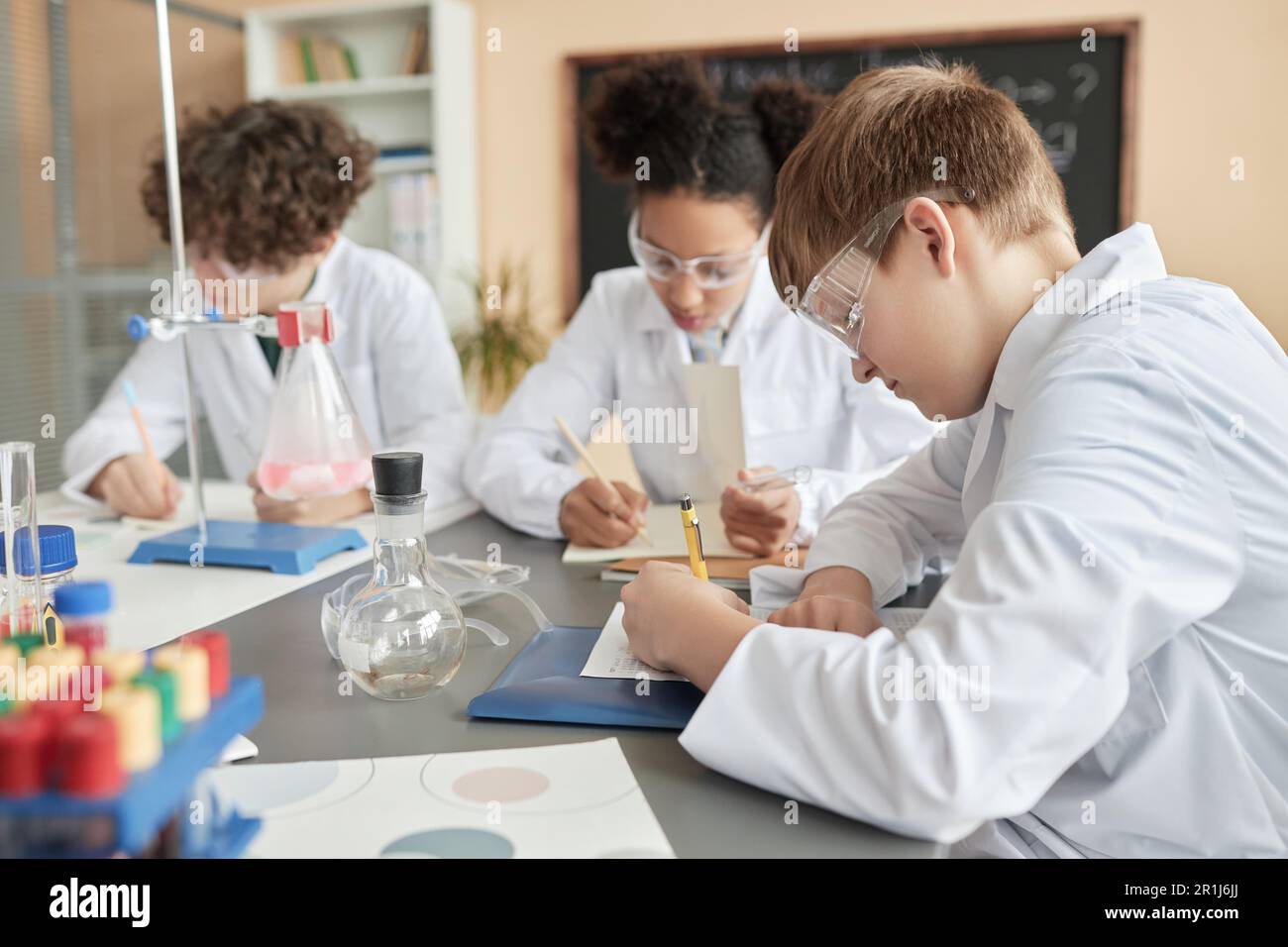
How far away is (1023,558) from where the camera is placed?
2.16 feet

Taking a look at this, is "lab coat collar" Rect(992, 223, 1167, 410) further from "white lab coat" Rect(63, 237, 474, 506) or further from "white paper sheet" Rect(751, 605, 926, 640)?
"white lab coat" Rect(63, 237, 474, 506)

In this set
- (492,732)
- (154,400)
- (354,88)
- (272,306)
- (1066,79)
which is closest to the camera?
(492,732)

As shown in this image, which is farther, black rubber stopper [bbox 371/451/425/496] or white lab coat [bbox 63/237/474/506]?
white lab coat [bbox 63/237/474/506]

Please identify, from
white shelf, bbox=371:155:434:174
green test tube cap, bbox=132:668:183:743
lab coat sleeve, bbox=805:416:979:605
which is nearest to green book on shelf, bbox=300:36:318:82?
white shelf, bbox=371:155:434:174

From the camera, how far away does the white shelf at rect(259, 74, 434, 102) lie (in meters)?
3.75

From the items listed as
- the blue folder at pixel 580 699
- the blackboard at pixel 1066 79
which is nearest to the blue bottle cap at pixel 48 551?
the blue folder at pixel 580 699

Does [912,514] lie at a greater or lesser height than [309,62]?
lesser

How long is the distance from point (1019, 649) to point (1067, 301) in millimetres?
367

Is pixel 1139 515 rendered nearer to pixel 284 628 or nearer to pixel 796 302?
pixel 796 302

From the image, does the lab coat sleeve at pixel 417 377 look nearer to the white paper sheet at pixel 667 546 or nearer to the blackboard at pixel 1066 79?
the white paper sheet at pixel 667 546

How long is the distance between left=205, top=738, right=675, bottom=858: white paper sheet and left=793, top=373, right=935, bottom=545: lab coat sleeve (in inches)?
33.3

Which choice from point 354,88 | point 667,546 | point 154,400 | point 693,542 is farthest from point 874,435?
point 354,88

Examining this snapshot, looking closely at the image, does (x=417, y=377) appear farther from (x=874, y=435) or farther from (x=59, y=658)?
(x=59, y=658)

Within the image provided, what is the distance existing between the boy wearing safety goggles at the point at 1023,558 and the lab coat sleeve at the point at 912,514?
7cm
